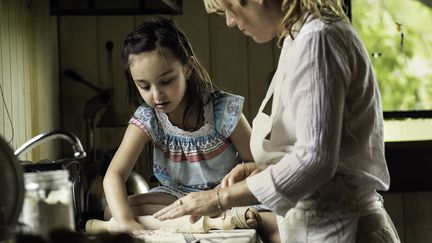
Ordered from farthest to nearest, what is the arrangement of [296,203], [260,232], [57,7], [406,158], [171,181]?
[406,158], [57,7], [171,181], [260,232], [296,203]

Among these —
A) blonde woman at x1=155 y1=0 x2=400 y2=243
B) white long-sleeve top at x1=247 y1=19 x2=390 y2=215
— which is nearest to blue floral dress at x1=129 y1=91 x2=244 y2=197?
blonde woman at x1=155 y1=0 x2=400 y2=243

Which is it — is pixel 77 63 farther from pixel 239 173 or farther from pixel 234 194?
pixel 234 194

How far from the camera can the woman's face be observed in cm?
148

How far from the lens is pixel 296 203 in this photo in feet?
4.79

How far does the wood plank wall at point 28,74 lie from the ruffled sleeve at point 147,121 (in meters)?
0.50

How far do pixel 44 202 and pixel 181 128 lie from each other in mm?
1144

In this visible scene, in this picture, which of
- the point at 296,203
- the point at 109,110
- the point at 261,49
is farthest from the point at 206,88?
the point at 261,49

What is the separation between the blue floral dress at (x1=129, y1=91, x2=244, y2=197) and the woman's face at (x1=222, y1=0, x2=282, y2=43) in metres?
0.76

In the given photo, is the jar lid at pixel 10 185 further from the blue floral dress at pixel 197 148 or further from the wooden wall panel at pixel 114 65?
the wooden wall panel at pixel 114 65

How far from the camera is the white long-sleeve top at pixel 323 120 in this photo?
134cm

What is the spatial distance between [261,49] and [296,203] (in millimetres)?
2384

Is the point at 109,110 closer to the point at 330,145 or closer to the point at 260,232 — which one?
the point at 260,232

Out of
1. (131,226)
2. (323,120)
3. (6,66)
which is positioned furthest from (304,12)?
(6,66)

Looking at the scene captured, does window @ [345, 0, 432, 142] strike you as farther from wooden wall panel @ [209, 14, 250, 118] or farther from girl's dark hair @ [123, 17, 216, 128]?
girl's dark hair @ [123, 17, 216, 128]
